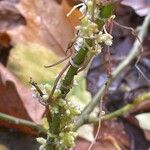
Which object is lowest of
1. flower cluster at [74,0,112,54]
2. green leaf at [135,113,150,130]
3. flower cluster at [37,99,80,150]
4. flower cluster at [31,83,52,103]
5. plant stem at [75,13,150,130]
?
green leaf at [135,113,150,130]

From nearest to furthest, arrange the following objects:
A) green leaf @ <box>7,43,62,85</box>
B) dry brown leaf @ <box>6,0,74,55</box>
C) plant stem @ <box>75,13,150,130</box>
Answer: plant stem @ <box>75,13,150,130</box> < green leaf @ <box>7,43,62,85</box> < dry brown leaf @ <box>6,0,74,55</box>

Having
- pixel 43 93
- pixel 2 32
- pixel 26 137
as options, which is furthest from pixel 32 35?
pixel 43 93

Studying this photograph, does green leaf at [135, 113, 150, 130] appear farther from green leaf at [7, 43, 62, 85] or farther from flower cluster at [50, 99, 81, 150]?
flower cluster at [50, 99, 81, 150]

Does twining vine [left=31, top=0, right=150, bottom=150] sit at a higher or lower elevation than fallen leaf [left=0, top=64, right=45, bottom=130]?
higher

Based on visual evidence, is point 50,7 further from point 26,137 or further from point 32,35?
point 26,137

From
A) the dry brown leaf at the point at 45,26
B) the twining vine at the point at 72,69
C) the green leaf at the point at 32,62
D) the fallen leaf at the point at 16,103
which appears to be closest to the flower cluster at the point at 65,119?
the twining vine at the point at 72,69

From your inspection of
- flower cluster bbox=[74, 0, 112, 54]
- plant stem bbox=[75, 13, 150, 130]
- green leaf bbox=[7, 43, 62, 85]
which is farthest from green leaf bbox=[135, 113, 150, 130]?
flower cluster bbox=[74, 0, 112, 54]

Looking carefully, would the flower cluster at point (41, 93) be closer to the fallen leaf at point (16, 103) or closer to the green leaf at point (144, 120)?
the fallen leaf at point (16, 103)

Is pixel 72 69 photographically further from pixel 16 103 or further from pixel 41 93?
pixel 16 103
